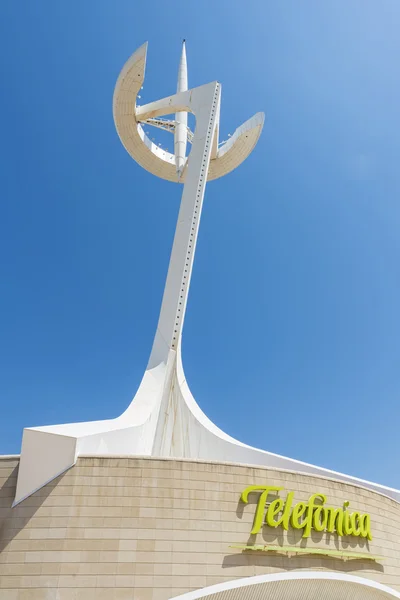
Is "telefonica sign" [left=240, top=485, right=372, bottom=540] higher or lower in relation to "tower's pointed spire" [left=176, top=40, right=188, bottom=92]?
lower

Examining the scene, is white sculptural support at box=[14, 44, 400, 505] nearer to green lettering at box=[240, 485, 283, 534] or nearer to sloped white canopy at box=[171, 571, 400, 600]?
green lettering at box=[240, 485, 283, 534]

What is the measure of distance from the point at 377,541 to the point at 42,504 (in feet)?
32.7

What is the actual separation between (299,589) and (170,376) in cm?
1009

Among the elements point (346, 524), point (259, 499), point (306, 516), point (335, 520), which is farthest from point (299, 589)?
point (259, 499)

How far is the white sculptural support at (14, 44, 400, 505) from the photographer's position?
11.8 metres

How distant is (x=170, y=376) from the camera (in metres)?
20.5

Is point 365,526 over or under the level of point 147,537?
over

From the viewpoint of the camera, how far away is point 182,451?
63.2ft

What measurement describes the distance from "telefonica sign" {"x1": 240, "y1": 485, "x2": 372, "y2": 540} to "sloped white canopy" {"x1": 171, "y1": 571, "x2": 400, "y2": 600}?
3.46 feet

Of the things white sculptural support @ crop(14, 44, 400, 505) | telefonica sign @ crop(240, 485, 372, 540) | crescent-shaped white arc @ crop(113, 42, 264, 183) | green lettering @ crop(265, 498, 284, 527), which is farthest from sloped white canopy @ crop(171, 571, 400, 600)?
crescent-shaped white arc @ crop(113, 42, 264, 183)

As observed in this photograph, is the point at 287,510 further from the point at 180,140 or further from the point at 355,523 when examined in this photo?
the point at 180,140

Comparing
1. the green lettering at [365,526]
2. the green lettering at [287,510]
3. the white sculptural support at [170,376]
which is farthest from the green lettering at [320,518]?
the white sculptural support at [170,376]

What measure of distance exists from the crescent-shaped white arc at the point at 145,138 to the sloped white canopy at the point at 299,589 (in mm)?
21469

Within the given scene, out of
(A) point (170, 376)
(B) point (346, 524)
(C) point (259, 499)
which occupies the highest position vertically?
(A) point (170, 376)
